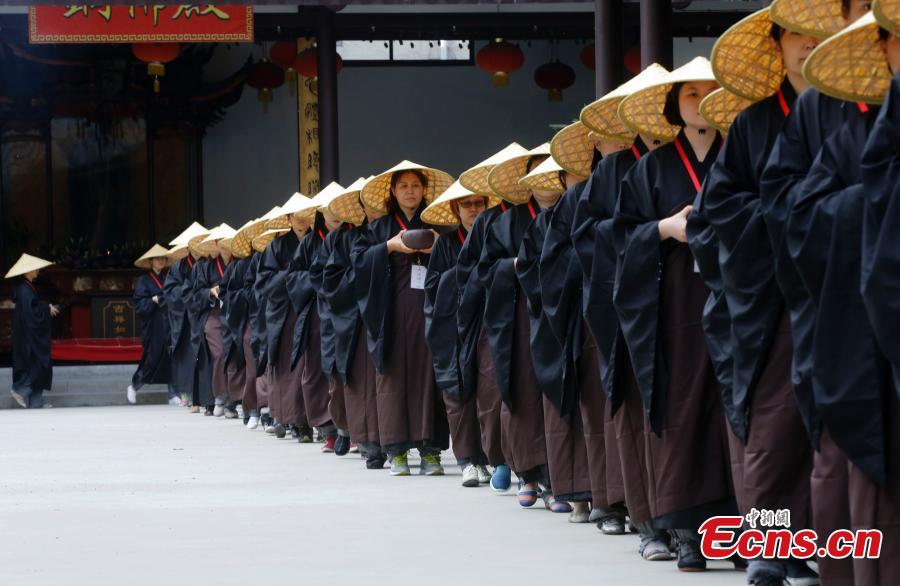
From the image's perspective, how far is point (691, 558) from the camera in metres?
5.80

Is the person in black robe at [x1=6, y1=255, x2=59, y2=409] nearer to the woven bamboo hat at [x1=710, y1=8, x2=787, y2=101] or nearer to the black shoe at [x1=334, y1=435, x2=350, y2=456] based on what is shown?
the black shoe at [x1=334, y1=435, x2=350, y2=456]

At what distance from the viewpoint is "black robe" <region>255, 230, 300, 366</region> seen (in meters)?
13.2

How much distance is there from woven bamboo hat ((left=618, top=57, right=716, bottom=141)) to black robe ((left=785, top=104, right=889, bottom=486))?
5.31 ft

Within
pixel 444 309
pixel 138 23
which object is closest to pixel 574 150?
pixel 444 309

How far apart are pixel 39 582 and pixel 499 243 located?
3269 mm

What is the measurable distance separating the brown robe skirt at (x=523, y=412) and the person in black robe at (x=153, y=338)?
11613 mm

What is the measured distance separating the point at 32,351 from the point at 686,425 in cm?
1411

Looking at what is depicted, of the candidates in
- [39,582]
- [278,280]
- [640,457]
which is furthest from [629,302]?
[278,280]

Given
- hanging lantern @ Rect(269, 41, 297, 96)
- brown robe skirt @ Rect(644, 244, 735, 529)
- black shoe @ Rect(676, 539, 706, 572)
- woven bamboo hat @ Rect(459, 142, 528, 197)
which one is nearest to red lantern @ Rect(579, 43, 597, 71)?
hanging lantern @ Rect(269, 41, 297, 96)

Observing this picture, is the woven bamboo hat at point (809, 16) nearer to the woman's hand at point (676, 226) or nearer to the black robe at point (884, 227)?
the black robe at point (884, 227)

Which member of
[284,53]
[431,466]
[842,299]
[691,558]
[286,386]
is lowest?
[431,466]

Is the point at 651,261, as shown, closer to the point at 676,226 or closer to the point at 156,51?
the point at 676,226

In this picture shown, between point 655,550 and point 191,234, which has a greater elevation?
point 191,234

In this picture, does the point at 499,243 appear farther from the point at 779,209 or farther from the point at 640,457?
the point at 779,209
